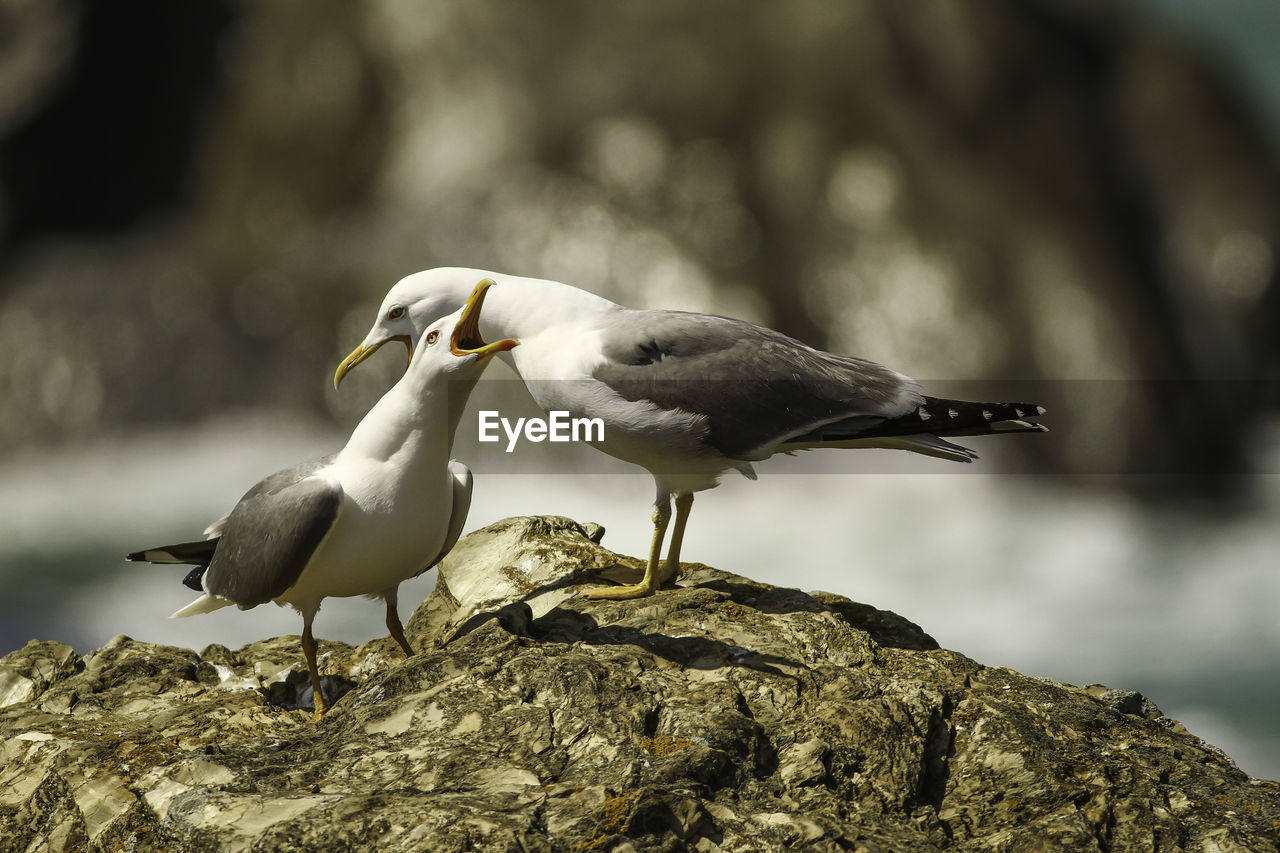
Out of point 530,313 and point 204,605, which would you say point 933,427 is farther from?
point 204,605

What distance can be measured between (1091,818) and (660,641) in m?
1.71

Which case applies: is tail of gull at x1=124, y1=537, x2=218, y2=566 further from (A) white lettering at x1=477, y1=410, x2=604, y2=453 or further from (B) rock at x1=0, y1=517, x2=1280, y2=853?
(A) white lettering at x1=477, y1=410, x2=604, y2=453

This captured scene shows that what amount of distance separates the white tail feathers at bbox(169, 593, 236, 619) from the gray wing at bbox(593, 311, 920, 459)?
223cm

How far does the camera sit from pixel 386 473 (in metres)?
5.21

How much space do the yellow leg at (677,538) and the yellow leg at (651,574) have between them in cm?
7

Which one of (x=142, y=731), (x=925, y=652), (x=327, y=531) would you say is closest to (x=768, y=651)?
(x=925, y=652)

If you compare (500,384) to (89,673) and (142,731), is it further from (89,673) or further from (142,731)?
(142,731)

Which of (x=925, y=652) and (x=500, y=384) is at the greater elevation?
(x=500, y=384)

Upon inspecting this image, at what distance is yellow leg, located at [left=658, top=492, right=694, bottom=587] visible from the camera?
574cm

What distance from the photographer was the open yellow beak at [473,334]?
5.05m

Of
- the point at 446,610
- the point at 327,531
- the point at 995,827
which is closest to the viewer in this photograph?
the point at 995,827

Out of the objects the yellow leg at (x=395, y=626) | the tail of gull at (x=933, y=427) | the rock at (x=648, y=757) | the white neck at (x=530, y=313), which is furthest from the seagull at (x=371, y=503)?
the tail of gull at (x=933, y=427)

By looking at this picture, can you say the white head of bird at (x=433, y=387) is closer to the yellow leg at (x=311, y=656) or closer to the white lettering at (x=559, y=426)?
the white lettering at (x=559, y=426)

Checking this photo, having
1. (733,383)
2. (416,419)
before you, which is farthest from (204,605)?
(733,383)
